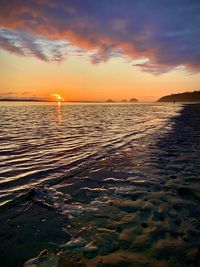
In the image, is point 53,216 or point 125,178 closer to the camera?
point 53,216

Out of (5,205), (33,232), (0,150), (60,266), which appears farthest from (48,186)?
(0,150)

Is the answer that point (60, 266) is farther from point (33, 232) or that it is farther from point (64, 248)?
point (33, 232)

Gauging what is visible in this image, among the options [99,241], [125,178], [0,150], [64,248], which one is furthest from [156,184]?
[0,150]

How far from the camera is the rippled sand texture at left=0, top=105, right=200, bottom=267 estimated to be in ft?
12.5

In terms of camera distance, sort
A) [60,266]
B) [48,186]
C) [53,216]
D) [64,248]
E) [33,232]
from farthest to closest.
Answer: [48,186]
[53,216]
[33,232]
[64,248]
[60,266]

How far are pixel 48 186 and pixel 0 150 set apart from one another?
6280mm

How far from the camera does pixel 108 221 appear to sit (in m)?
4.99

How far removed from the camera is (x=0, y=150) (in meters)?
12.1

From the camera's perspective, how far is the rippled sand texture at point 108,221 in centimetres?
381

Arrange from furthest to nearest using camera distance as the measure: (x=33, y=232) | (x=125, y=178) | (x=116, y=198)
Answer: (x=125, y=178)
(x=116, y=198)
(x=33, y=232)

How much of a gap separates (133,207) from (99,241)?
5.30ft

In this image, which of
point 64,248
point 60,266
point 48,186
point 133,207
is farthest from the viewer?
point 48,186

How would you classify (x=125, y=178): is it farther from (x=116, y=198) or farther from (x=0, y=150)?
(x=0, y=150)

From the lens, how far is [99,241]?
14.0 feet
